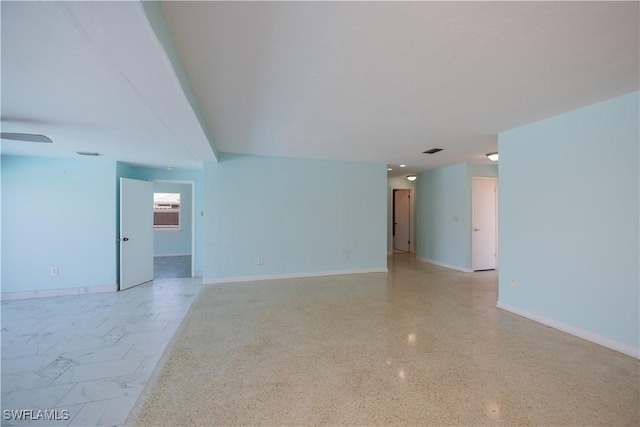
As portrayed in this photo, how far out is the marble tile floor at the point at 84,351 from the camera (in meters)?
1.88

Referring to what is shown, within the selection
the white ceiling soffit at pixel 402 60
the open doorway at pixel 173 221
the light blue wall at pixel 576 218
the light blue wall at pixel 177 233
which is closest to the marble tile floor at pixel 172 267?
the open doorway at pixel 173 221

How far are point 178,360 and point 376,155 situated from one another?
4.32m

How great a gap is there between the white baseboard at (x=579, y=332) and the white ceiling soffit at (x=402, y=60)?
2374mm

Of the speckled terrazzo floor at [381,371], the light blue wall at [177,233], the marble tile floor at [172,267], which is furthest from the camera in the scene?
the light blue wall at [177,233]

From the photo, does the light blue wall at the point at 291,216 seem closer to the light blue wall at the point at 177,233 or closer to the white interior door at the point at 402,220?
the white interior door at the point at 402,220

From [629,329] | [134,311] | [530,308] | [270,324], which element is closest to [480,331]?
[530,308]

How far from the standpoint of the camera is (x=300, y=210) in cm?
525

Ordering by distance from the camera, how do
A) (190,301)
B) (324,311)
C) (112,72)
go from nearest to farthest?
1. (112,72)
2. (324,311)
3. (190,301)

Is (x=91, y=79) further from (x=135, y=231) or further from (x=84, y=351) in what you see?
(x=135, y=231)

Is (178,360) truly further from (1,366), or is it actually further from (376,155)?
(376,155)

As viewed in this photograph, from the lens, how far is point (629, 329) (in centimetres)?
242

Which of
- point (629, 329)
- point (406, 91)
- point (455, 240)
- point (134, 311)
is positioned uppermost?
point (406, 91)
